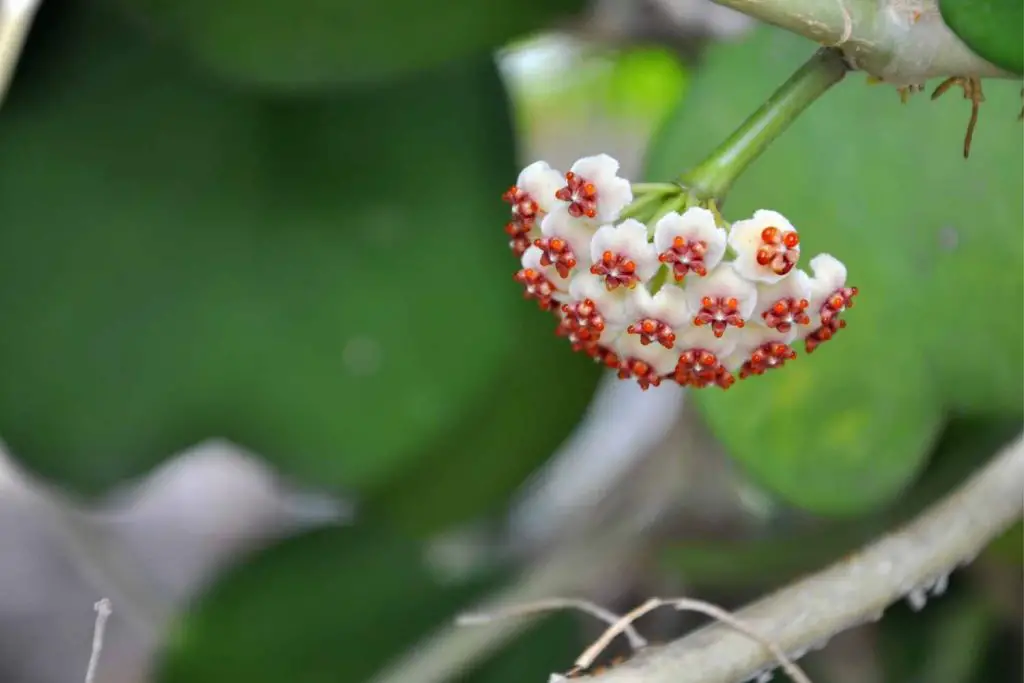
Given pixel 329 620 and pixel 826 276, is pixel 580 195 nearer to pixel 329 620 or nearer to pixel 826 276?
pixel 826 276

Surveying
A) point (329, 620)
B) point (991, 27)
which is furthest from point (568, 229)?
point (329, 620)

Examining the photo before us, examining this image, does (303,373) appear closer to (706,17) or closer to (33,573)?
(706,17)

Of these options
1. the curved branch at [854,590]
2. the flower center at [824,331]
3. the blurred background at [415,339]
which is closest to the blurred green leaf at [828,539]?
the blurred background at [415,339]

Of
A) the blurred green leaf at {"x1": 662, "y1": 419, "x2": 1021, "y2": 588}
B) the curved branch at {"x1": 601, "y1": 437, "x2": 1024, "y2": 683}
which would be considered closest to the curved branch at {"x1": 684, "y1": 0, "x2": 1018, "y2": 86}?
the curved branch at {"x1": 601, "y1": 437, "x2": 1024, "y2": 683}

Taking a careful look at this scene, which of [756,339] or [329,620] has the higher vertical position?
[329,620]

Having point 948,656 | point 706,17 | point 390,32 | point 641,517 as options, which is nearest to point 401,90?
point 390,32
